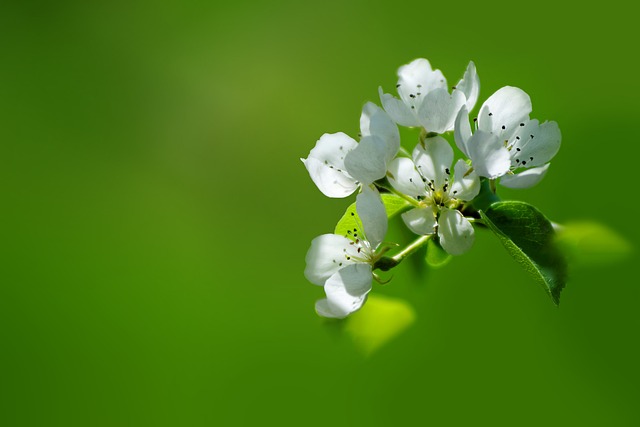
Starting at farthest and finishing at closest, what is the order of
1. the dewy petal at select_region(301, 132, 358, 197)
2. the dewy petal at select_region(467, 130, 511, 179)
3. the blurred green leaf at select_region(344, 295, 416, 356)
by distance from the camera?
the blurred green leaf at select_region(344, 295, 416, 356) → the dewy petal at select_region(301, 132, 358, 197) → the dewy petal at select_region(467, 130, 511, 179)

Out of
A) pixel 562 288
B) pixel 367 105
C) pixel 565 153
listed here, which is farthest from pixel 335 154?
pixel 565 153

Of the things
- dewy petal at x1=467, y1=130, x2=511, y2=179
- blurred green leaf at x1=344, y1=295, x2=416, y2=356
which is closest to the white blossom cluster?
dewy petal at x1=467, y1=130, x2=511, y2=179

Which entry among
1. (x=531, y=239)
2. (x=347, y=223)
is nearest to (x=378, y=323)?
(x=347, y=223)

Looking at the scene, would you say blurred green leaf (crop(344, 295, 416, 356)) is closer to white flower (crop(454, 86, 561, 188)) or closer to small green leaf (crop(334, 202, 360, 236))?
small green leaf (crop(334, 202, 360, 236))

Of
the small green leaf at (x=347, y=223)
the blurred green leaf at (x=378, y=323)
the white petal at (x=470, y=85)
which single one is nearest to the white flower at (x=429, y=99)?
the white petal at (x=470, y=85)

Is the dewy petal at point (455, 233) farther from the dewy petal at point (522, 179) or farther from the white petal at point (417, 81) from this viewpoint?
the white petal at point (417, 81)

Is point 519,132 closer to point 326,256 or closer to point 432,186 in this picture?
point 432,186
